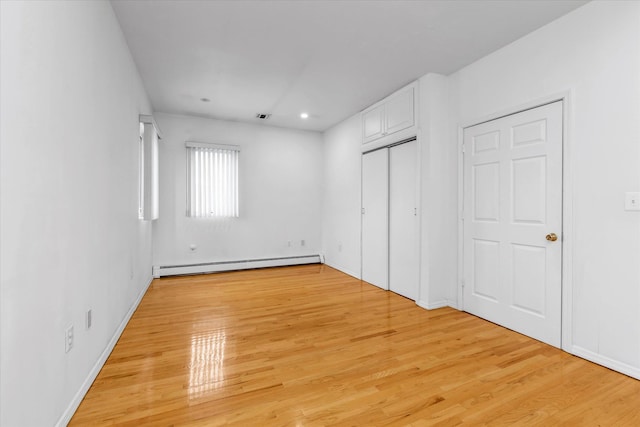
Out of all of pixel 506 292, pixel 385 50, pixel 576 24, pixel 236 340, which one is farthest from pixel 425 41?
pixel 236 340

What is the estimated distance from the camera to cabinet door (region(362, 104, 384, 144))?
169 inches

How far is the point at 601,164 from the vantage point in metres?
2.24

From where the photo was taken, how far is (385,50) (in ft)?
9.86

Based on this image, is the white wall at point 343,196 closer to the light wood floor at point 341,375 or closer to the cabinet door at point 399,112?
the cabinet door at point 399,112

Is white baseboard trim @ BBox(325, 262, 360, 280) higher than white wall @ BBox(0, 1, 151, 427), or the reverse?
white wall @ BBox(0, 1, 151, 427)

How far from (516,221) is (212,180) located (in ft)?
14.7

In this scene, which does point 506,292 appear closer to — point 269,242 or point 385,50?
point 385,50

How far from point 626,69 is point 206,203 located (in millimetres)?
5223

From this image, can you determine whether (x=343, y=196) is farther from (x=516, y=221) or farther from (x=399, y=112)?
(x=516, y=221)

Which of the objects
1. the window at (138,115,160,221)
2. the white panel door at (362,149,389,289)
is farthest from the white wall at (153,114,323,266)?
the white panel door at (362,149,389,289)

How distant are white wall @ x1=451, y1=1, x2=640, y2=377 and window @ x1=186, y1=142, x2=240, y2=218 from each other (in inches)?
176

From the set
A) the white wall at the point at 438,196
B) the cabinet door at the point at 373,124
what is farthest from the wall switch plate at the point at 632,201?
the cabinet door at the point at 373,124

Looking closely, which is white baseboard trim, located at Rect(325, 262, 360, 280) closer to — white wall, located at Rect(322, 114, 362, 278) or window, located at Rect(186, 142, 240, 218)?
white wall, located at Rect(322, 114, 362, 278)

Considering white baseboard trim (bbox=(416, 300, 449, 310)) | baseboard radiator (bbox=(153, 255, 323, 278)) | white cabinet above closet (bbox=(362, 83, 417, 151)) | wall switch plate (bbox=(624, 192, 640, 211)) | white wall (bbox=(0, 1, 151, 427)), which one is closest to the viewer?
white wall (bbox=(0, 1, 151, 427))
